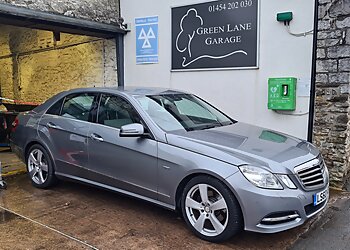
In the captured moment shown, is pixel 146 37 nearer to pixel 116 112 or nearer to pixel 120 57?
pixel 120 57

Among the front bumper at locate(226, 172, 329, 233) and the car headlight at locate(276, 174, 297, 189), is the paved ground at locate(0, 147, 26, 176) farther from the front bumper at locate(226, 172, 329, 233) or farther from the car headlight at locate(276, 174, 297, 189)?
the car headlight at locate(276, 174, 297, 189)

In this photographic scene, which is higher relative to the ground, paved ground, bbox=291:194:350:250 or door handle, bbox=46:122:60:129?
door handle, bbox=46:122:60:129

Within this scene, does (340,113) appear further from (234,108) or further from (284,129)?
(234,108)

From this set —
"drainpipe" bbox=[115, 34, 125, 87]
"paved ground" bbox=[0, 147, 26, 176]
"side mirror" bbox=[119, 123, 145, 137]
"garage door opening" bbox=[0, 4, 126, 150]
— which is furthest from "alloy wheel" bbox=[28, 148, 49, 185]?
"drainpipe" bbox=[115, 34, 125, 87]

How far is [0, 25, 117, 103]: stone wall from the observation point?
8547 mm

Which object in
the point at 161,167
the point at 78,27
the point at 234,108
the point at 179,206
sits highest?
the point at 78,27

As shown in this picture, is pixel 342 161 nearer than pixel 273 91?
Yes

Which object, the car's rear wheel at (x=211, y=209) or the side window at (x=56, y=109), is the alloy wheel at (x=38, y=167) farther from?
the car's rear wheel at (x=211, y=209)

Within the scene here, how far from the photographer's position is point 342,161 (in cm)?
536

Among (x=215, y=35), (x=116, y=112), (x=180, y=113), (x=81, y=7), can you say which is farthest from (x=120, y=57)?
(x=180, y=113)

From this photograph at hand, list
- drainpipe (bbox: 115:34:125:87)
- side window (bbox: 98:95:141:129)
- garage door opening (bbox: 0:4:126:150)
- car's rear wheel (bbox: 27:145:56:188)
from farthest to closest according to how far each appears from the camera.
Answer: drainpipe (bbox: 115:34:125:87), garage door opening (bbox: 0:4:126:150), car's rear wheel (bbox: 27:145:56:188), side window (bbox: 98:95:141:129)

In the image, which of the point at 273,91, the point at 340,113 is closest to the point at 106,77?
the point at 273,91

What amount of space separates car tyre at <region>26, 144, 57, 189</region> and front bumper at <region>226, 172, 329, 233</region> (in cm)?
275

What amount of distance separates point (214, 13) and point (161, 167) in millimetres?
3913
